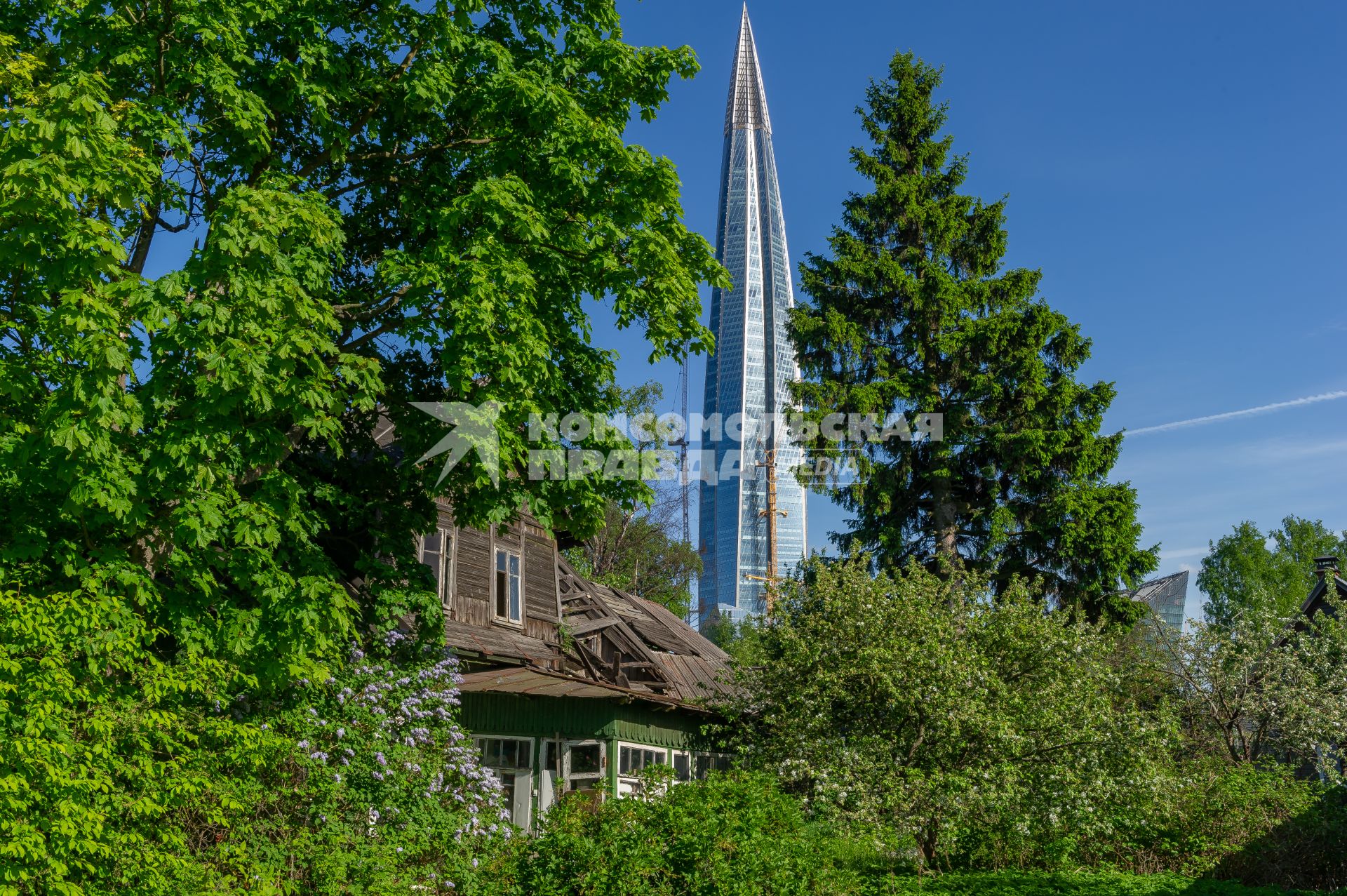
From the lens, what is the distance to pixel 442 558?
61.3 feet

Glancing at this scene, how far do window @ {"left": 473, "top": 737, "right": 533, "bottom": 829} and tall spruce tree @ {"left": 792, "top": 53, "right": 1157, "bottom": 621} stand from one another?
12.0 m

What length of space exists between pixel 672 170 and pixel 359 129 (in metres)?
4.07

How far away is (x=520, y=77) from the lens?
12281mm

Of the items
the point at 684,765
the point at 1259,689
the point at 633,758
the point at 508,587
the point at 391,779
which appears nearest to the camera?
the point at 391,779

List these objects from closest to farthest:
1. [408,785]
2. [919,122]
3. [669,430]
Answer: [408,785], [919,122], [669,430]

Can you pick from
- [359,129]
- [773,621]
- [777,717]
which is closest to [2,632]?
[359,129]

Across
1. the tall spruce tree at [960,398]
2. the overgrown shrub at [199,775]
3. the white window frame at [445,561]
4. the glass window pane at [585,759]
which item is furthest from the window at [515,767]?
the tall spruce tree at [960,398]

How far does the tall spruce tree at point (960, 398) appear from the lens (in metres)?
25.7

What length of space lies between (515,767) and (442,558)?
3.83 m

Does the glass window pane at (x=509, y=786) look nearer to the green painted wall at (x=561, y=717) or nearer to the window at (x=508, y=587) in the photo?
the green painted wall at (x=561, y=717)

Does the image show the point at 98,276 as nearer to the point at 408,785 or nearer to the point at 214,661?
the point at 214,661

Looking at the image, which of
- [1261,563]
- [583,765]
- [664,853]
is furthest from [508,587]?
[1261,563]

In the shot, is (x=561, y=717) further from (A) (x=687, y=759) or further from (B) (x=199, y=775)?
(B) (x=199, y=775)

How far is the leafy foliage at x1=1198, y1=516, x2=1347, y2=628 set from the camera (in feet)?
184
